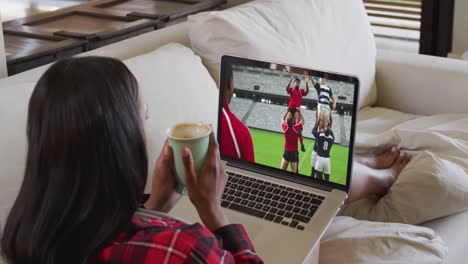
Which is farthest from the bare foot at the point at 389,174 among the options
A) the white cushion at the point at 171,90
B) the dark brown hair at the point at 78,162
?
the dark brown hair at the point at 78,162

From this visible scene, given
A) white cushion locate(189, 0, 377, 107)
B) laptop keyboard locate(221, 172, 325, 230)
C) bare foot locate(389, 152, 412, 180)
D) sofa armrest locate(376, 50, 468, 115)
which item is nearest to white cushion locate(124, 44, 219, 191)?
white cushion locate(189, 0, 377, 107)

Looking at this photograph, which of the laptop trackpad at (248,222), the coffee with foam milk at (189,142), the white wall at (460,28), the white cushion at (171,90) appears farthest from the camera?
the white wall at (460,28)

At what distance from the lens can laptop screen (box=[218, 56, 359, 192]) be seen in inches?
55.8

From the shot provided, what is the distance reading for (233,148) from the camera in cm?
153

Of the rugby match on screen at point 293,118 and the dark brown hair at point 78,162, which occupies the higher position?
the dark brown hair at point 78,162

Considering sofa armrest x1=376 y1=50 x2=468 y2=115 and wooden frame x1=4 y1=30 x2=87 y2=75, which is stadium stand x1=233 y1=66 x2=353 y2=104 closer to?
wooden frame x1=4 y1=30 x2=87 y2=75

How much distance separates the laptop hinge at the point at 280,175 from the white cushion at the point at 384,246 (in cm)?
14

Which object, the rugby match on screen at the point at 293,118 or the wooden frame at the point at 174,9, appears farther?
the wooden frame at the point at 174,9

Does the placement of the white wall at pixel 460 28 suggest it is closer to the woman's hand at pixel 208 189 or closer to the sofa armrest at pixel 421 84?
the sofa armrest at pixel 421 84

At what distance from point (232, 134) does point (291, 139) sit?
148mm

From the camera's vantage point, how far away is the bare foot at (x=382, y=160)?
1.93 metres

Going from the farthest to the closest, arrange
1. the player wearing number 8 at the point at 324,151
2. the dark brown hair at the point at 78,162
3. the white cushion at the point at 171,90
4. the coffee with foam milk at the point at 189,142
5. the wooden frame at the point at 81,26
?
the wooden frame at the point at 81,26 → the white cushion at the point at 171,90 → the player wearing number 8 at the point at 324,151 → the coffee with foam milk at the point at 189,142 → the dark brown hair at the point at 78,162

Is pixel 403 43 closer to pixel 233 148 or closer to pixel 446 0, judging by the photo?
pixel 446 0

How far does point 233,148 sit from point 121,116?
607 mm
